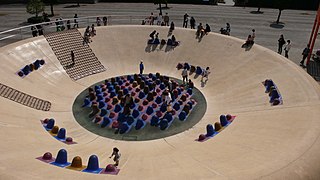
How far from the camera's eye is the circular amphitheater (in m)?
11.7

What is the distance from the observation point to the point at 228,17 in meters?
48.9

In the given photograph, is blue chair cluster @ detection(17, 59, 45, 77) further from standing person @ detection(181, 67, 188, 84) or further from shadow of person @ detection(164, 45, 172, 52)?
standing person @ detection(181, 67, 188, 84)

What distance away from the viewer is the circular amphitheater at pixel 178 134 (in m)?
11.7

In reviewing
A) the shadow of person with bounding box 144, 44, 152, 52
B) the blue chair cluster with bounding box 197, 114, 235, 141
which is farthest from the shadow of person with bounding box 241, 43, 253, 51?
the blue chair cluster with bounding box 197, 114, 235, 141

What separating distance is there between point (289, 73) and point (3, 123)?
1933 cm

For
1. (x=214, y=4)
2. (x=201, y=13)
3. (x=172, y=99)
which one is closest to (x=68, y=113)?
(x=172, y=99)

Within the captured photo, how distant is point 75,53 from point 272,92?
1880 centimetres

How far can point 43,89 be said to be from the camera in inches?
897

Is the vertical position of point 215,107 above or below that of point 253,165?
below

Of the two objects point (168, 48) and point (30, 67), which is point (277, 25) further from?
point (30, 67)

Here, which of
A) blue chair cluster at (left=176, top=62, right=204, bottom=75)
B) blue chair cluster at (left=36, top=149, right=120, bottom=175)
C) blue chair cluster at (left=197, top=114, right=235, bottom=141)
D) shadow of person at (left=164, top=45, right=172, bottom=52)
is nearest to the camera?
blue chair cluster at (left=36, top=149, right=120, bottom=175)

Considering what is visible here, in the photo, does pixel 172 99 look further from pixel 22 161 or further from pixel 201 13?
pixel 201 13

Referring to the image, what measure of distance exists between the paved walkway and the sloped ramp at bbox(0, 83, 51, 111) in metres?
25.0

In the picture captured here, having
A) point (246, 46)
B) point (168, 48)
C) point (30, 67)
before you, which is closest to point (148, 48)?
point (168, 48)
